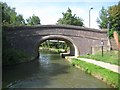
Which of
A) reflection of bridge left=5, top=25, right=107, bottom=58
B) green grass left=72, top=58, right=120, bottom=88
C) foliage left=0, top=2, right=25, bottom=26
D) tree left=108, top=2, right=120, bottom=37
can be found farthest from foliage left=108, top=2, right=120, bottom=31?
green grass left=72, top=58, right=120, bottom=88

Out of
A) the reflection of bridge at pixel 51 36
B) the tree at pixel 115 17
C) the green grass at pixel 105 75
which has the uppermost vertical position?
the tree at pixel 115 17

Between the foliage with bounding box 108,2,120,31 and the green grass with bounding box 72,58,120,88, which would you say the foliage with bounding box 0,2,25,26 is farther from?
the green grass with bounding box 72,58,120,88

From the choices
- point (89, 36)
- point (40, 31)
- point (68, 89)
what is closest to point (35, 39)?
point (40, 31)

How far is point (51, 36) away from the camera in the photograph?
3784 centimetres

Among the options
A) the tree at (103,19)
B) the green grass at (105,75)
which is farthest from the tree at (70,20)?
the green grass at (105,75)

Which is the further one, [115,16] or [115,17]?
[115,17]

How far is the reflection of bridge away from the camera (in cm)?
3614

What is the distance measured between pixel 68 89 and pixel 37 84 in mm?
2552

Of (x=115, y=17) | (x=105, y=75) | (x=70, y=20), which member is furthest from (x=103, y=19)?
(x=105, y=75)

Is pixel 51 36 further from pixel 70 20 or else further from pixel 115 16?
pixel 70 20

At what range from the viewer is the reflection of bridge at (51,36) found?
36141 mm

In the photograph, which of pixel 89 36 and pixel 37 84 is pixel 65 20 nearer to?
pixel 89 36

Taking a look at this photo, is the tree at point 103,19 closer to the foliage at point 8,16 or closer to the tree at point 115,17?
the tree at point 115,17

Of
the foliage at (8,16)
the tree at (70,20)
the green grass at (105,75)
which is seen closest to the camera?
the green grass at (105,75)
